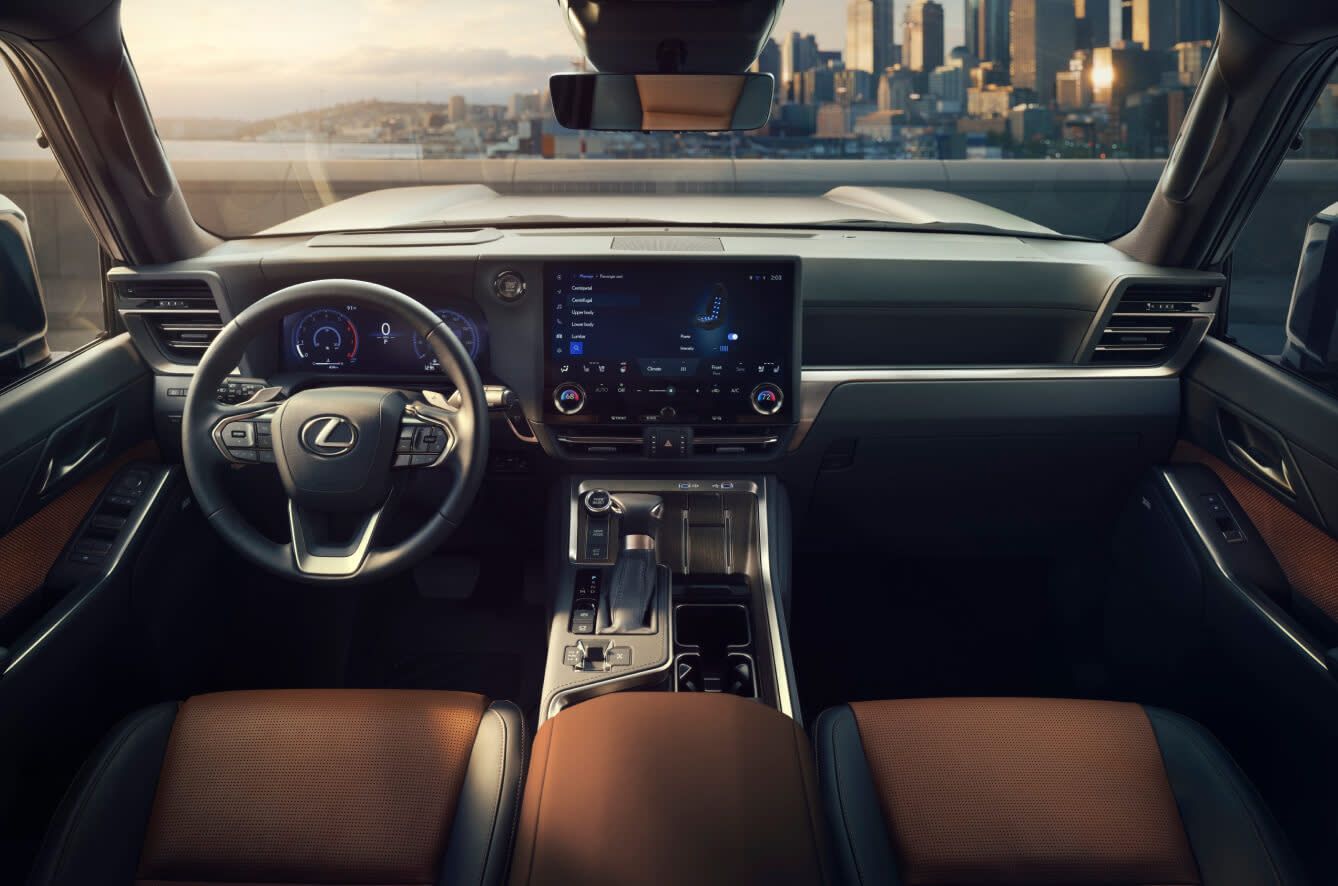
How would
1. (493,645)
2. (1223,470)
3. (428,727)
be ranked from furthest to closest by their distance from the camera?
(493,645) < (1223,470) < (428,727)

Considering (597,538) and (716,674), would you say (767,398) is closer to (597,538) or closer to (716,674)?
(597,538)

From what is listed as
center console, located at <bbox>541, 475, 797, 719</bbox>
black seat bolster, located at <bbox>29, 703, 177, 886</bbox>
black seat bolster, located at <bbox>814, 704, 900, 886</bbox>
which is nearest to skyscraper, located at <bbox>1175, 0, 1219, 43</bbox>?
center console, located at <bbox>541, 475, 797, 719</bbox>

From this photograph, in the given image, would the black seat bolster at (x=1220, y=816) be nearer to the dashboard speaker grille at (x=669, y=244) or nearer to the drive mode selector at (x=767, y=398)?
the drive mode selector at (x=767, y=398)

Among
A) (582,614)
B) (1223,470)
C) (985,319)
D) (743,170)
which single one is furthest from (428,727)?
(743,170)

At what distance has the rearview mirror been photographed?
7.93 ft

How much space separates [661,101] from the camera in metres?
2.48

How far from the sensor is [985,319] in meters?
3.26

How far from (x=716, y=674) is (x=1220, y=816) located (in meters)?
1.31

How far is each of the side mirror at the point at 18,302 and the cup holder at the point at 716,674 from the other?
72.9 inches

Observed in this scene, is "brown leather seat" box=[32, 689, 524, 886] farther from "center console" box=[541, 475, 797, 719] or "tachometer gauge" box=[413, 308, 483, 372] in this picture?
"tachometer gauge" box=[413, 308, 483, 372]

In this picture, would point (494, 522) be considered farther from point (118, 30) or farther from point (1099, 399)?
point (1099, 399)

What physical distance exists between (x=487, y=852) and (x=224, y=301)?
6.21 ft

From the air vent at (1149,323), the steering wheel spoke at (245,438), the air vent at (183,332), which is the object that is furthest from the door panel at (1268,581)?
the air vent at (183,332)

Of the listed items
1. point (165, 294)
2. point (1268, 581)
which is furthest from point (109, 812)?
point (1268, 581)
